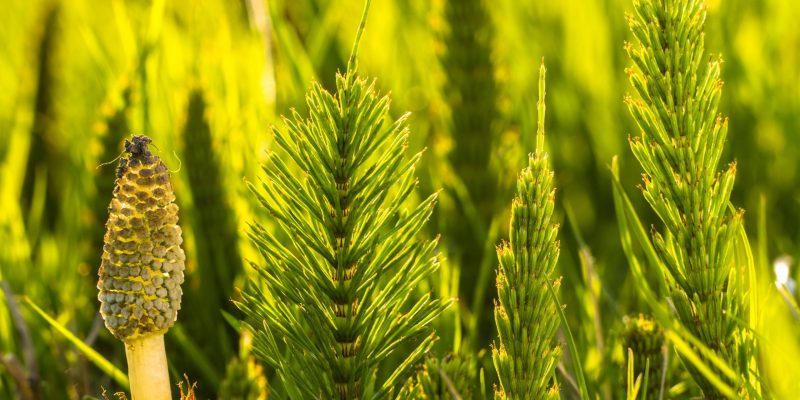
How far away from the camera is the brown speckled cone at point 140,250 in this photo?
0.60 meters

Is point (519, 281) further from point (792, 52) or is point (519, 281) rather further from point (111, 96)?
point (792, 52)

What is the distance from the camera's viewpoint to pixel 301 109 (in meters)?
1.23

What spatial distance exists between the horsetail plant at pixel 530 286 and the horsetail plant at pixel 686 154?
0.24 feet

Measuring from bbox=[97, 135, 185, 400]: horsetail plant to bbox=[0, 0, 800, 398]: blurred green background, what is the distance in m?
0.27

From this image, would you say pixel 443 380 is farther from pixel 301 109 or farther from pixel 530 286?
pixel 301 109

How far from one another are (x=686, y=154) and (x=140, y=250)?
1.14ft

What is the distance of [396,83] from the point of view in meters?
1.60

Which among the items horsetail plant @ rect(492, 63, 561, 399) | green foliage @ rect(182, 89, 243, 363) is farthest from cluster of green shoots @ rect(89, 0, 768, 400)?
green foliage @ rect(182, 89, 243, 363)

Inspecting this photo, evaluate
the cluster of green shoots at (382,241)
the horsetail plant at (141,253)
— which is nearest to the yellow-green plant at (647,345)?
the cluster of green shoots at (382,241)

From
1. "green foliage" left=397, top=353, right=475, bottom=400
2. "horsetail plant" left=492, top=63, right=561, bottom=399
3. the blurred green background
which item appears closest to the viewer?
"horsetail plant" left=492, top=63, right=561, bottom=399

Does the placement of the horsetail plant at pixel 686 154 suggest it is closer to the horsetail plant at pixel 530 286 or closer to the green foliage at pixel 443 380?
the horsetail plant at pixel 530 286

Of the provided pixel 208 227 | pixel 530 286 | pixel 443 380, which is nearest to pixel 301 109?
pixel 208 227

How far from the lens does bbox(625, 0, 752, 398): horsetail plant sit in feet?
1.94

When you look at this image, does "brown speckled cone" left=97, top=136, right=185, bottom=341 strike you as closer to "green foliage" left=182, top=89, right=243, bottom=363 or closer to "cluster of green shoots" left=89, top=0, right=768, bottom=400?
"cluster of green shoots" left=89, top=0, right=768, bottom=400
